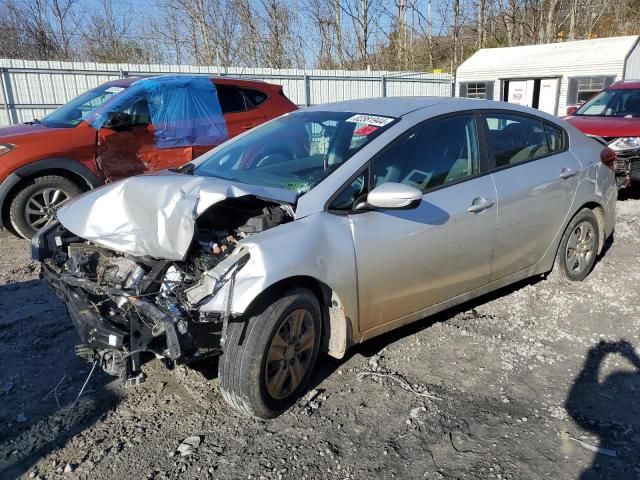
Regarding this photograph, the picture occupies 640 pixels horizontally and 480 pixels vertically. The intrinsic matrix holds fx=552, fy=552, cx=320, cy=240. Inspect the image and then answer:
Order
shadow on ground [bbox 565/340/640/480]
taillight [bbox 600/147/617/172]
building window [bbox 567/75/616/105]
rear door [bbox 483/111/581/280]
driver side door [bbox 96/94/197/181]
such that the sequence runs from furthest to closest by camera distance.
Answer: building window [bbox 567/75/616/105]
driver side door [bbox 96/94/197/181]
taillight [bbox 600/147/617/172]
rear door [bbox 483/111/581/280]
shadow on ground [bbox 565/340/640/480]

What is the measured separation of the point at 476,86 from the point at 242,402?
2006cm

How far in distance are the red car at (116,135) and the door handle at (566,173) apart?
460 centimetres

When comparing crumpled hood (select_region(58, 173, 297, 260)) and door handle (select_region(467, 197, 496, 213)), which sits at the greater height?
crumpled hood (select_region(58, 173, 297, 260))

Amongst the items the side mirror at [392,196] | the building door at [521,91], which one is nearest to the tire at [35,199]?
the side mirror at [392,196]

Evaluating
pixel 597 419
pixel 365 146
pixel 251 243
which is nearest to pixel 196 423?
pixel 251 243

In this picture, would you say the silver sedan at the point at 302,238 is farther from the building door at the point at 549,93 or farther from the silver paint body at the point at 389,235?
the building door at the point at 549,93

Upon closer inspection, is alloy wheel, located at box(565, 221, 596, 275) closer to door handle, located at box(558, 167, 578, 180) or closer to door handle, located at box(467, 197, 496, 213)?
door handle, located at box(558, 167, 578, 180)

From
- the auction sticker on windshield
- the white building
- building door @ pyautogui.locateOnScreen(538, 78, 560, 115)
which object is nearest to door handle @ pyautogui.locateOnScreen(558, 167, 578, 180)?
the auction sticker on windshield

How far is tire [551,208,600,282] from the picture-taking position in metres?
4.64

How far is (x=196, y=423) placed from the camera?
9.71 ft

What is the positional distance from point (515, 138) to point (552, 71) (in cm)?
1639

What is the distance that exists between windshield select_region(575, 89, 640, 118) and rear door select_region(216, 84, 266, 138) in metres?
5.50

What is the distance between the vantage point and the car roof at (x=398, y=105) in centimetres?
372

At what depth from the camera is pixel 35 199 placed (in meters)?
6.24
